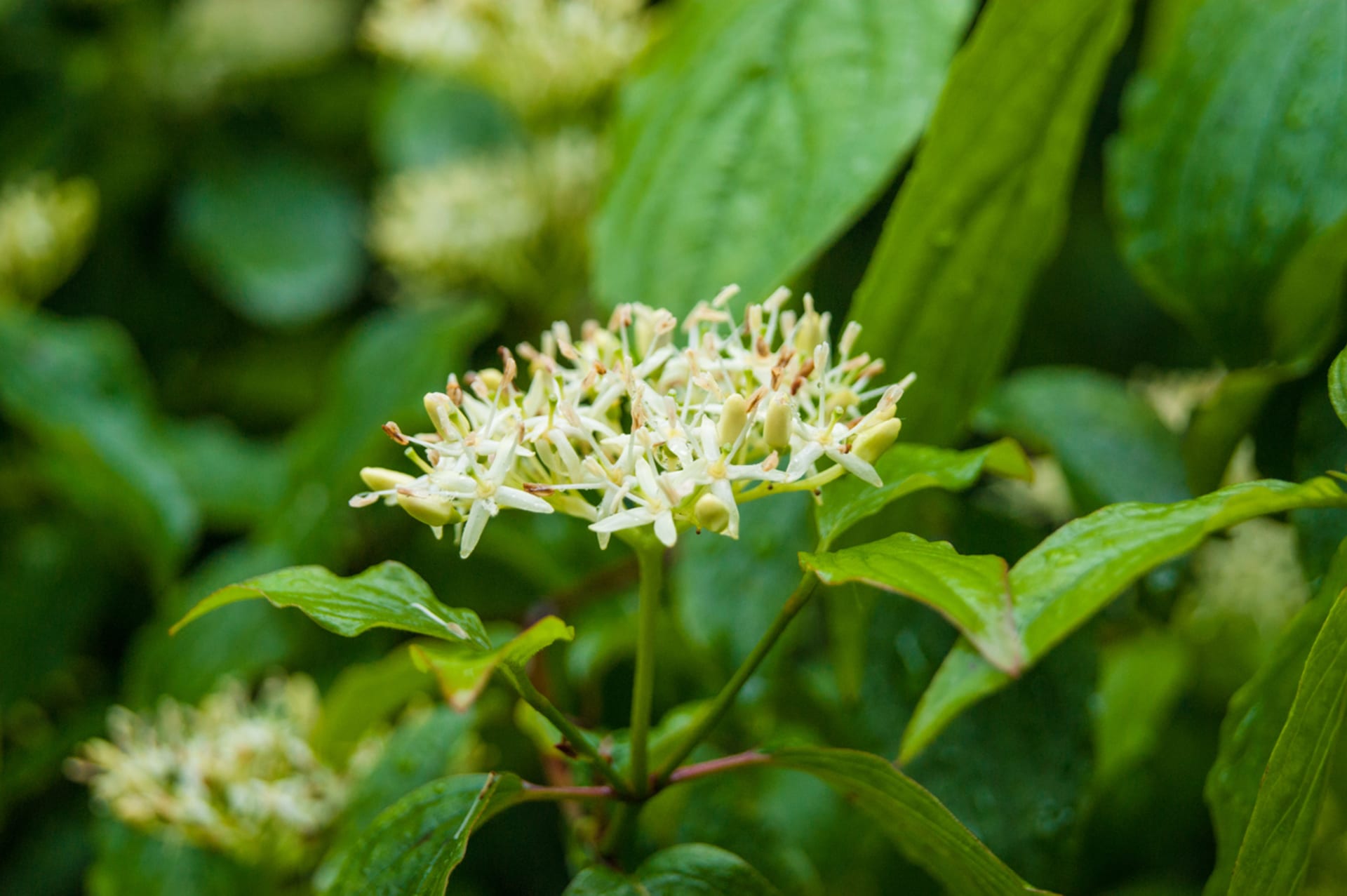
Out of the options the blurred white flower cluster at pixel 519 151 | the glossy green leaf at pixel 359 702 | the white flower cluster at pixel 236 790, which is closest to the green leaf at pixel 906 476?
the glossy green leaf at pixel 359 702

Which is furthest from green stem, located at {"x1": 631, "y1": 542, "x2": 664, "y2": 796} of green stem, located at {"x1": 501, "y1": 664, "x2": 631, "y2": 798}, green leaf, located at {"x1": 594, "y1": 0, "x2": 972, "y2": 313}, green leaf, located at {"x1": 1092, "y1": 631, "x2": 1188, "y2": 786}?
green leaf, located at {"x1": 1092, "y1": 631, "x2": 1188, "y2": 786}

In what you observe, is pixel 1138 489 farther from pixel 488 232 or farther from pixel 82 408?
pixel 82 408

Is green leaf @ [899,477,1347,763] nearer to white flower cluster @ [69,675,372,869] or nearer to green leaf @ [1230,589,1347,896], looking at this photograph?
green leaf @ [1230,589,1347,896]

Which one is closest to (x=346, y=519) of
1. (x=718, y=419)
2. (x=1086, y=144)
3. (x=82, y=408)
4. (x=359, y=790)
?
(x=82, y=408)

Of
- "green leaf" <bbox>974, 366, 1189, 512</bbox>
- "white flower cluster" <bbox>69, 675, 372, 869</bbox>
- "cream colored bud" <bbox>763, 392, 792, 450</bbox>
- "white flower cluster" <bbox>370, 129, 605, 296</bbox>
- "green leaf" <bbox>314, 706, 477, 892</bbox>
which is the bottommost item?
"white flower cluster" <bbox>69, 675, 372, 869</bbox>

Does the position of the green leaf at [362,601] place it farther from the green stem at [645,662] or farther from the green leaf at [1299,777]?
the green leaf at [1299,777]

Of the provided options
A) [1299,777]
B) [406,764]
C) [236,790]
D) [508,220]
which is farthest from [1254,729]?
[508,220]

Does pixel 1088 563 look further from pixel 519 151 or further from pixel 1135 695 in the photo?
pixel 519 151
